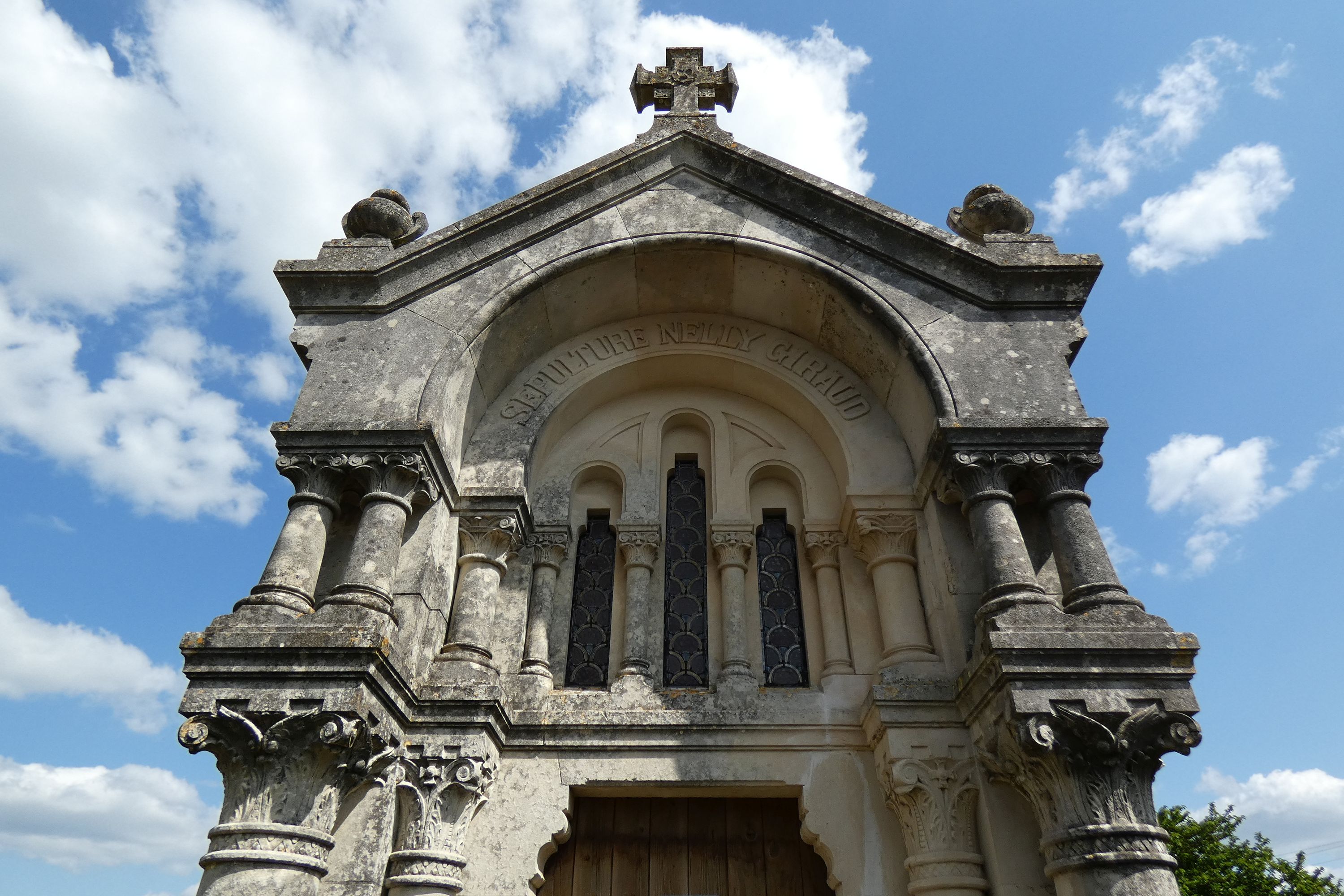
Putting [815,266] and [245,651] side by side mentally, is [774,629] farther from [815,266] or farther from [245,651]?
[245,651]

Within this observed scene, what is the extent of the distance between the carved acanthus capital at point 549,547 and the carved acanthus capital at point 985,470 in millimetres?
3273

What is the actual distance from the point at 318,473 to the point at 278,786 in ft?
7.19

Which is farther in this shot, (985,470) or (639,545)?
(639,545)

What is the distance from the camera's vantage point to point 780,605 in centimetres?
706

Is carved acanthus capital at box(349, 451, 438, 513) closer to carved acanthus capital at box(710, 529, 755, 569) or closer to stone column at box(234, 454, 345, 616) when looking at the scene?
stone column at box(234, 454, 345, 616)

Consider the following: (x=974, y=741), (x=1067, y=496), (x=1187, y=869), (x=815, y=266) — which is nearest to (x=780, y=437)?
(x=815, y=266)

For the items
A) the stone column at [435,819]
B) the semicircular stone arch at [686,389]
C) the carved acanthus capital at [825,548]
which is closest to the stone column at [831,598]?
the carved acanthus capital at [825,548]

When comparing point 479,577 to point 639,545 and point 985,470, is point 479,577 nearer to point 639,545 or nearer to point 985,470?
point 639,545

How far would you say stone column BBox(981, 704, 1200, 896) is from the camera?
4.43m

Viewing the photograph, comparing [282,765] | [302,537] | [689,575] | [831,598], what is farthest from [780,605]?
[282,765]

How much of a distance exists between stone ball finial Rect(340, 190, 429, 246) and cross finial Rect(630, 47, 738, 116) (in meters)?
3.11

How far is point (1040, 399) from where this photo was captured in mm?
6164

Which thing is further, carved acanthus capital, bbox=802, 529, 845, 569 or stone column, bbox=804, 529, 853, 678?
carved acanthus capital, bbox=802, 529, 845, 569

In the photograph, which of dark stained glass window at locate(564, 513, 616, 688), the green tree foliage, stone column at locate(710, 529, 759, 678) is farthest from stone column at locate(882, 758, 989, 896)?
the green tree foliage
